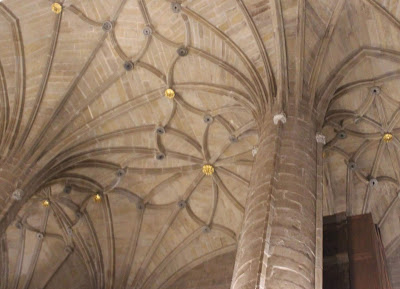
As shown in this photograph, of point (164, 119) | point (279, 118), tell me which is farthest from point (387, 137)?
point (164, 119)

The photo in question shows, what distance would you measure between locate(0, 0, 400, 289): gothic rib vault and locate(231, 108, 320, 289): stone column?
1137mm

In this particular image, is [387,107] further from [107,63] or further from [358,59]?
[107,63]

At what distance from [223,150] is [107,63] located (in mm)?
3714

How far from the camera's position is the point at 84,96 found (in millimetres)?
15930

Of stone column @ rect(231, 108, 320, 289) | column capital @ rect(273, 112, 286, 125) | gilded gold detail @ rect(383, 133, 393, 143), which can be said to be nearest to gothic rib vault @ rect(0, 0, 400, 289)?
gilded gold detail @ rect(383, 133, 393, 143)

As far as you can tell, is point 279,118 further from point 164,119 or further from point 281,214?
point 164,119

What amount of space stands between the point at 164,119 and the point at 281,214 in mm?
7761

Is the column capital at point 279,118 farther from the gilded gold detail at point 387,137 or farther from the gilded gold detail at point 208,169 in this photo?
the gilded gold detail at point 208,169

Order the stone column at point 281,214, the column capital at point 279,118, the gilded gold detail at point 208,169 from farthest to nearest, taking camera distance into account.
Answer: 1. the gilded gold detail at point 208,169
2. the column capital at point 279,118
3. the stone column at point 281,214

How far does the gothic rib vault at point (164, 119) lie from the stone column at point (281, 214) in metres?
1.14

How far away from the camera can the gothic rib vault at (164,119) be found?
1376 cm

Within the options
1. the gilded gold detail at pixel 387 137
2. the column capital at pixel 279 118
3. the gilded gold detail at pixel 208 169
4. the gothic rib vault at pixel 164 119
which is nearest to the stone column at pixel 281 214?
the column capital at pixel 279 118

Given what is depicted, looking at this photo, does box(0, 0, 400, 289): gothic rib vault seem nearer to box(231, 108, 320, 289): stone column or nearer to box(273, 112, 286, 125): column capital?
box(273, 112, 286, 125): column capital

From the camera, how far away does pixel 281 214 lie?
29.9 feet
